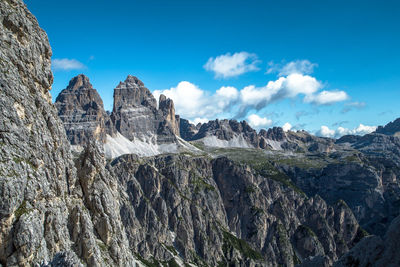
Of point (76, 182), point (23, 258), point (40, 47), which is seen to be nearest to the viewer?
point (23, 258)

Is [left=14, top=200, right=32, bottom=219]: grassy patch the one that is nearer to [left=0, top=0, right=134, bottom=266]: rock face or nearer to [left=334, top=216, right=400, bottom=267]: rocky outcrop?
[left=0, top=0, right=134, bottom=266]: rock face

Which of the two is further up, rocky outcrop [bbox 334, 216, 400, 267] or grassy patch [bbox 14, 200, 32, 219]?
grassy patch [bbox 14, 200, 32, 219]

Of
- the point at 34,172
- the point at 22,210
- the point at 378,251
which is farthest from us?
the point at 378,251

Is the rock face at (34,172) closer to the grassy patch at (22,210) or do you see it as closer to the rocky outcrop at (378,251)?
the grassy patch at (22,210)

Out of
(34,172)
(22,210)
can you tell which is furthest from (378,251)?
(34,172)

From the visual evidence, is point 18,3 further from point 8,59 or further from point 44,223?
point 44,223

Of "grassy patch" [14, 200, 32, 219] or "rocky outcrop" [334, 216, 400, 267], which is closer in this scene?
"grassy patch" [14, 200, 32, 219]

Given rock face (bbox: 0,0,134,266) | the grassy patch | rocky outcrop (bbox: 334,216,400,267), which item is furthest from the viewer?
rocky outcrop (bbox: 334,216,400,267)

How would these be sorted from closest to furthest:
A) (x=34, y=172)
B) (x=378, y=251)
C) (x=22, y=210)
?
1. (x=22, y=210)
2. (x=34, y=172)
3. (x=378, y=251)

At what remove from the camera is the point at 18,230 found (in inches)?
1476

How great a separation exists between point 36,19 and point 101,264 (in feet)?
147

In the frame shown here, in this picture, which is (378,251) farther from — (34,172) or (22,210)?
(34,172)

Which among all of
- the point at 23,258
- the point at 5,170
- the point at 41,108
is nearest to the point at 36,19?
the point at 41,108

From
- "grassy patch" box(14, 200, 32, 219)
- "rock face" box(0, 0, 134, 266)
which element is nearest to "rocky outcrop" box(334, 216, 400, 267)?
"rock face" box(0, 0, 134, 266)
